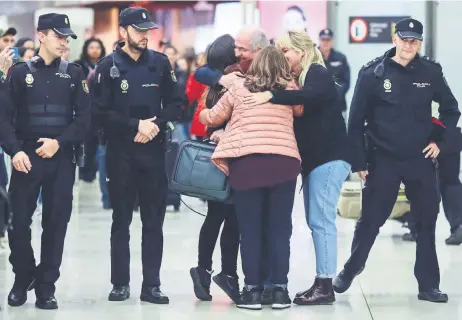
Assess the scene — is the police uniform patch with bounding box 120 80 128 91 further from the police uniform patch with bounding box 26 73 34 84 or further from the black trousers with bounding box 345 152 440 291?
the black trousers with bounding box 345 152 440 291

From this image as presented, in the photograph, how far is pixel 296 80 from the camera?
6.53 metres

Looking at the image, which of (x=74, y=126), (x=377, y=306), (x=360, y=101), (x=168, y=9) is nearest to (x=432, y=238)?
(x=377, y=306)

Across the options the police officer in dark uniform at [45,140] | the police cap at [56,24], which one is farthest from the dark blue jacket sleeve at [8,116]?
the police cap at [56,24]

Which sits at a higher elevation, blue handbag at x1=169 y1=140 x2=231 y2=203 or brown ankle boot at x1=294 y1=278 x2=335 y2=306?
blue handbag at x1=169 y1=140 x2=231 y2=203

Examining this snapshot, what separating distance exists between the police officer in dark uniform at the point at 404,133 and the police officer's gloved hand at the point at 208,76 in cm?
85

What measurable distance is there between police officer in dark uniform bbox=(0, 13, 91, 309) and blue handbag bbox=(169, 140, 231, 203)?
0.61 metres

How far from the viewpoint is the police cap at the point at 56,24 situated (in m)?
6.50

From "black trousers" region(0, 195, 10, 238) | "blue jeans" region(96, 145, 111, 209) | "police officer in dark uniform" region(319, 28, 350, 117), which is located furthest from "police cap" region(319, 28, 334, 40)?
"black trousers" region(0, 195, 10, 238)

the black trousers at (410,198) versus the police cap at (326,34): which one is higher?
the police cap at (326,34)

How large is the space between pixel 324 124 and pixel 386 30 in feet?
25.5

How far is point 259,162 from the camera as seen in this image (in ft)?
20.6

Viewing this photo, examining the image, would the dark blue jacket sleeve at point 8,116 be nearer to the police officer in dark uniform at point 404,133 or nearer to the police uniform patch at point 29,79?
the police uniform patch at point 29,79

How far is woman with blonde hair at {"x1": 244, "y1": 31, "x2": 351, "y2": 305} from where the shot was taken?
648cm

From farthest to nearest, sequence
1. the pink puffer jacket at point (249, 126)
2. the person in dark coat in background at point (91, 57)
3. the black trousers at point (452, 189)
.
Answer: the person in dark coat in background at point (91, 57) → the black trousers at point (452, 189) → the pink puffer jacket at point (249, 126)
